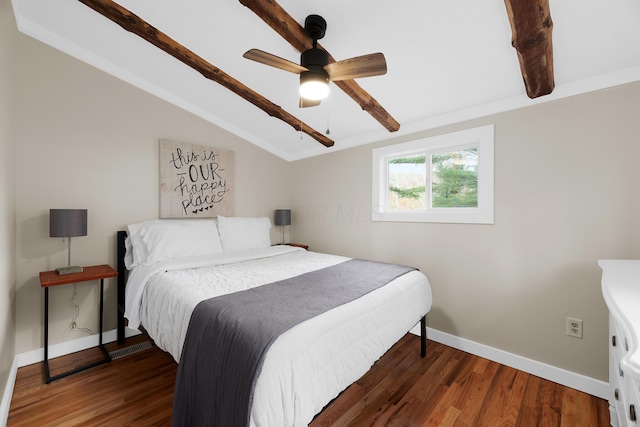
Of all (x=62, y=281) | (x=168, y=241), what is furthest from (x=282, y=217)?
(x=62, y=281)

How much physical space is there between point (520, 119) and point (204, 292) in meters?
2.65

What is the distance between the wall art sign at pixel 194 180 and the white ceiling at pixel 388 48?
1.96 feet

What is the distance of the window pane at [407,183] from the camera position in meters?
2.92

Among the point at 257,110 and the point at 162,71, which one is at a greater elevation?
the point at 162,71

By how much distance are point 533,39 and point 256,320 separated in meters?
2.09

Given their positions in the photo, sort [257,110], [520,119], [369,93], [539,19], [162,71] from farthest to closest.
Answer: [257,110]
[162,71]
[369,93]
[520,119]
[539,19]

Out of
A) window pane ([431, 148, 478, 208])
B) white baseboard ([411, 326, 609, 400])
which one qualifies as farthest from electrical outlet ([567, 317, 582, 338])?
window pane ([431, 148, 478, 208])

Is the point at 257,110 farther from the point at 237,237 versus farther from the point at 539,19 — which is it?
the point at 539,19

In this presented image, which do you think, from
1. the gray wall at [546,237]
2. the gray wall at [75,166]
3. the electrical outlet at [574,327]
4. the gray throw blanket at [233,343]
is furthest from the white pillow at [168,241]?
the electrical outlet at [574,327]

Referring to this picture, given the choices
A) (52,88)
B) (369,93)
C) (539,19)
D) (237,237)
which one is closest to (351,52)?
(369,93)

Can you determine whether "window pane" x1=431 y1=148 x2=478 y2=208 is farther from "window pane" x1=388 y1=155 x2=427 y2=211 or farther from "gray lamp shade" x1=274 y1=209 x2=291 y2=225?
"gray lamp shade" x1=274 y1=209 x2=291 y2=225

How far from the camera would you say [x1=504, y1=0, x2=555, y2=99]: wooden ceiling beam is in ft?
4.51

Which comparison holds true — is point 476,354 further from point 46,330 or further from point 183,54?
point 183,54

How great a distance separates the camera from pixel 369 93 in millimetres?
2434
